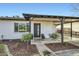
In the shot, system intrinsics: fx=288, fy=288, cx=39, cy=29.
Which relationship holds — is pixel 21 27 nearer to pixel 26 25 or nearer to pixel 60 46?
pixel 26 25

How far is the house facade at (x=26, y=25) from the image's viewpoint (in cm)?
1205

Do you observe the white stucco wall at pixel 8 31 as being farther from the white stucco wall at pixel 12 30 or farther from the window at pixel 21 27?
the window at pixel 21 27

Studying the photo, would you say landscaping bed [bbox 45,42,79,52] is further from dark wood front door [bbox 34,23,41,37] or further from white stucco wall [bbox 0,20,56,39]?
dark wood front door [bbox 34,23,41,37]

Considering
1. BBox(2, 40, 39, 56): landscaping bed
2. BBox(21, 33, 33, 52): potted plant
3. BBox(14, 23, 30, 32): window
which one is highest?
BBox(14, 23, 30, 32): window

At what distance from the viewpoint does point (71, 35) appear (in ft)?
40.3

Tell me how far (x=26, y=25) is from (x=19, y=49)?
42.4 inches

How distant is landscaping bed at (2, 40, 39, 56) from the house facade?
11.8 inches

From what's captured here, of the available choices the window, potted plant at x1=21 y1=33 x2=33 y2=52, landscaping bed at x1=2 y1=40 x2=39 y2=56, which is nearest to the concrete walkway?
landscaping bed at x1=2 y1=40 x2=39 y2=56

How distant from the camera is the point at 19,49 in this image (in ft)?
39.1

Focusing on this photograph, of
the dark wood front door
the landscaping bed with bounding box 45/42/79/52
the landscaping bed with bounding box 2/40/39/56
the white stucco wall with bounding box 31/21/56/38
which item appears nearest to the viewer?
the landscaping bed with bounding box 2/40/39/56

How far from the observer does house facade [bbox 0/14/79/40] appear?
12.1 m

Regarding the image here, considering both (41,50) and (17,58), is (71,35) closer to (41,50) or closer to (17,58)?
(41,50)

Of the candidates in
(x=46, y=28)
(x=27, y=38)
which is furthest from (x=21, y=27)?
(x=46, y=28)

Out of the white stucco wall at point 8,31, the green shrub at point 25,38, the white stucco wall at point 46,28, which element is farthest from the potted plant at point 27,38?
the white stucco wall at point 46,28
